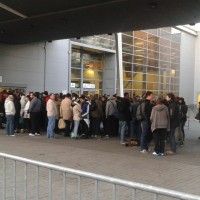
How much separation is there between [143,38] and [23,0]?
2694 centimetres

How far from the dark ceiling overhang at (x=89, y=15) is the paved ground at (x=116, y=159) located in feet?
15.2

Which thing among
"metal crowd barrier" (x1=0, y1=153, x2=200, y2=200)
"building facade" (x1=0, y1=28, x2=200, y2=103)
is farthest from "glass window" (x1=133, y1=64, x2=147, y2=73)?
"metal crowd barrier" (x1=0, y1=153, x2=200, y2=200)

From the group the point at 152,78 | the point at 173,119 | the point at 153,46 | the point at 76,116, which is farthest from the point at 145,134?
the point at 152,78

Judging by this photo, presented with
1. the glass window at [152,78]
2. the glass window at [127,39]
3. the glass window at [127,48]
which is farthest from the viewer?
the glass window at [152,78]

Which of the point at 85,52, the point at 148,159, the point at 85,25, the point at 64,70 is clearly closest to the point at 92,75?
the point at 85,52

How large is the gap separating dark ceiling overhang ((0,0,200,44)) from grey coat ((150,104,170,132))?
12.2ft

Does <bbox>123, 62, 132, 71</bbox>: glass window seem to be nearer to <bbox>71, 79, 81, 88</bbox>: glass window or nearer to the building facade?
the building facade

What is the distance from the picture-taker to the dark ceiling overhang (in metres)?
14.9

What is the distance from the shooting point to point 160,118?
40.5 feet

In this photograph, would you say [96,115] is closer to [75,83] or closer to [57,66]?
[57,66]

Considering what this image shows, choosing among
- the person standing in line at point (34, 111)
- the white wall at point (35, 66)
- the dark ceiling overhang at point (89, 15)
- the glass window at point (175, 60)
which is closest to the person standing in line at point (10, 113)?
the person standing in line at point (34, 111)

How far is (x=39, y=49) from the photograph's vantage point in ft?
90.9

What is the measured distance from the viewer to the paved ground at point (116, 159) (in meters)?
9.25

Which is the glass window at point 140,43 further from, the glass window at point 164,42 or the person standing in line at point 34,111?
the person standing in line at point 34,111
